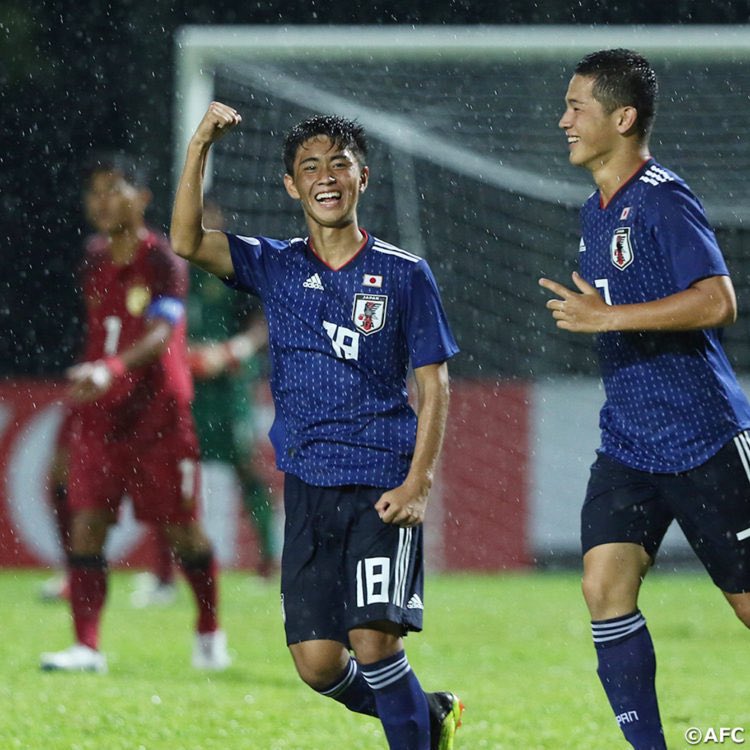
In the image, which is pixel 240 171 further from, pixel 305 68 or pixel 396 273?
pixel 396 273

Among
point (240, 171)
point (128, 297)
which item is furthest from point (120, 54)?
point (128, 297)

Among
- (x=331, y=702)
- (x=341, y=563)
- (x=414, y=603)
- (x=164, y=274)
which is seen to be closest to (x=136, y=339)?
(x=164, y=274)

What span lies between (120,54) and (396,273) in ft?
42.0

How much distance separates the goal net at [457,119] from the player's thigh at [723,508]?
556 centimetres

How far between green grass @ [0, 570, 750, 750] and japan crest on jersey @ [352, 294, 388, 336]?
4.53 feet

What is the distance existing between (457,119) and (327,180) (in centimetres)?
581

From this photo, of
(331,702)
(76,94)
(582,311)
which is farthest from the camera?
(76,94)

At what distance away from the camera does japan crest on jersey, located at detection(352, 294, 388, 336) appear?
458cm

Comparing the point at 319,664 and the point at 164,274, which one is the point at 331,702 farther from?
the point at 164,274

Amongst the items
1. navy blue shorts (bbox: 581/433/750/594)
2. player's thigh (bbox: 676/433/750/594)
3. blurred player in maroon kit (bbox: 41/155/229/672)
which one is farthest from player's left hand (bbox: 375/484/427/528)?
blurred player in maroon kit (bbox: 41/155/229/672)

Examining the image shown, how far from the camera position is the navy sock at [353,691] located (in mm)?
4641

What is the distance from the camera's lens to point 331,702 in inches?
238

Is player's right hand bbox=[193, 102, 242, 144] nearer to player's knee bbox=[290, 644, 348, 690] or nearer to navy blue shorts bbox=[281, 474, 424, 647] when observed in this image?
navy blue shorts bbox=[281, 474, 424, 647]

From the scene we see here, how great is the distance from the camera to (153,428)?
7230 mm
